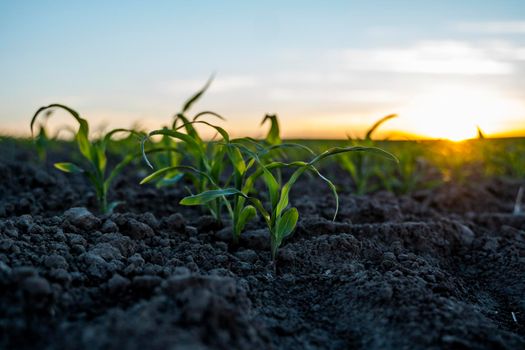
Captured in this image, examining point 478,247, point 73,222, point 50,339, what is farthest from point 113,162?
point 50,339

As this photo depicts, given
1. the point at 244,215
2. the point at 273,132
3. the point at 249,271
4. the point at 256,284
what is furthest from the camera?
the point at 273,132

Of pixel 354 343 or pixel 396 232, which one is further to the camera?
pixel 396 232

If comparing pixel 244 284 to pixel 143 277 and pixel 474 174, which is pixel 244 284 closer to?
pixel 143 277

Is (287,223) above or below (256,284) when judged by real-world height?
above

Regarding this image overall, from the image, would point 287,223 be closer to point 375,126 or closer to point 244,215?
point 244,215

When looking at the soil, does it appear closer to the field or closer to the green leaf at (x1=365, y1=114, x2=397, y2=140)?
the field

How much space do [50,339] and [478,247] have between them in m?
2.12

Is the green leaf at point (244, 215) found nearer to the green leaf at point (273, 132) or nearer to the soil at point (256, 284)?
the soil at point (256, 284)

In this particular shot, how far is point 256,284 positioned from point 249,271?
13cm

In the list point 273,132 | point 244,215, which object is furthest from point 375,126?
point 244,215

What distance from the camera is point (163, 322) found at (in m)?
1.30

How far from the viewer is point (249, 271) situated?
2.03m

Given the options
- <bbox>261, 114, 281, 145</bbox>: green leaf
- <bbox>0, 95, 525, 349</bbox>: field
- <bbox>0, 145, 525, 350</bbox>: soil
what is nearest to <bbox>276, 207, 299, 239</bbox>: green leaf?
<bbox>0, 95, 525, 349</bbox>: field

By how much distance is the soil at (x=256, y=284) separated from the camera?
1350 millimetres
